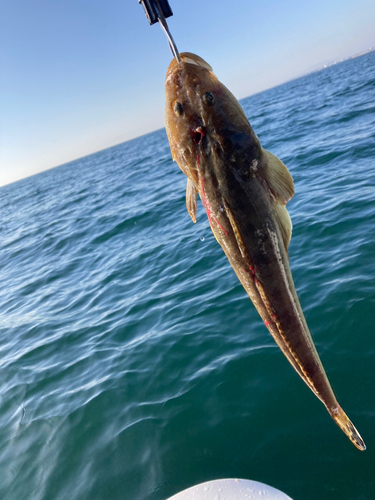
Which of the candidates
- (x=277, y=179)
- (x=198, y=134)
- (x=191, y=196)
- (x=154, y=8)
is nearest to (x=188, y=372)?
(x=191, y=196)

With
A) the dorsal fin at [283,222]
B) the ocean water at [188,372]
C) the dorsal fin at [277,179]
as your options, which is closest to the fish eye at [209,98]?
the dorsal fin at [277,179]

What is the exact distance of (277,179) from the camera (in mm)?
2090

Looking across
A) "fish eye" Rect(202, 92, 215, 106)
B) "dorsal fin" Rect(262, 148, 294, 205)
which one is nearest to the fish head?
"fish eye" Rect(202, 92, 215, 106)

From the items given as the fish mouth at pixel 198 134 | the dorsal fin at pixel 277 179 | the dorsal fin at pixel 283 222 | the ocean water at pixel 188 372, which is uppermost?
the fish mouth at pixel 198 134

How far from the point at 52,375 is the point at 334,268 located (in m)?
5.83

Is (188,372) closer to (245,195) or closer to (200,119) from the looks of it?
(245,195)

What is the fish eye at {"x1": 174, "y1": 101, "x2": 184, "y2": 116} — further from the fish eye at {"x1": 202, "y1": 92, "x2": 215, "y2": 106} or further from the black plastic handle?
the black plastic handle

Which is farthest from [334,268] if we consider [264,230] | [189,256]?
[264,230]

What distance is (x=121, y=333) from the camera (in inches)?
292

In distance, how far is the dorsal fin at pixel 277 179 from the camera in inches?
81.4

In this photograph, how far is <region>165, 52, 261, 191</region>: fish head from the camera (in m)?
2.05

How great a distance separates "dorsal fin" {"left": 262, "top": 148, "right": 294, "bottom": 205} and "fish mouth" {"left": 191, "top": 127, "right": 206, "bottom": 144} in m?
0.38

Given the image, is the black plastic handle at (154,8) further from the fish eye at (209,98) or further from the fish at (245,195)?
the fish eye at (209,98)

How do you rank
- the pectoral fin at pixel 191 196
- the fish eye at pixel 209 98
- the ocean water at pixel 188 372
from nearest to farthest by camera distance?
1. the fish eye at pixel 209 98
2. the pectoral fin at pixel 191 196
3. the ocean water at pixel 188 372
